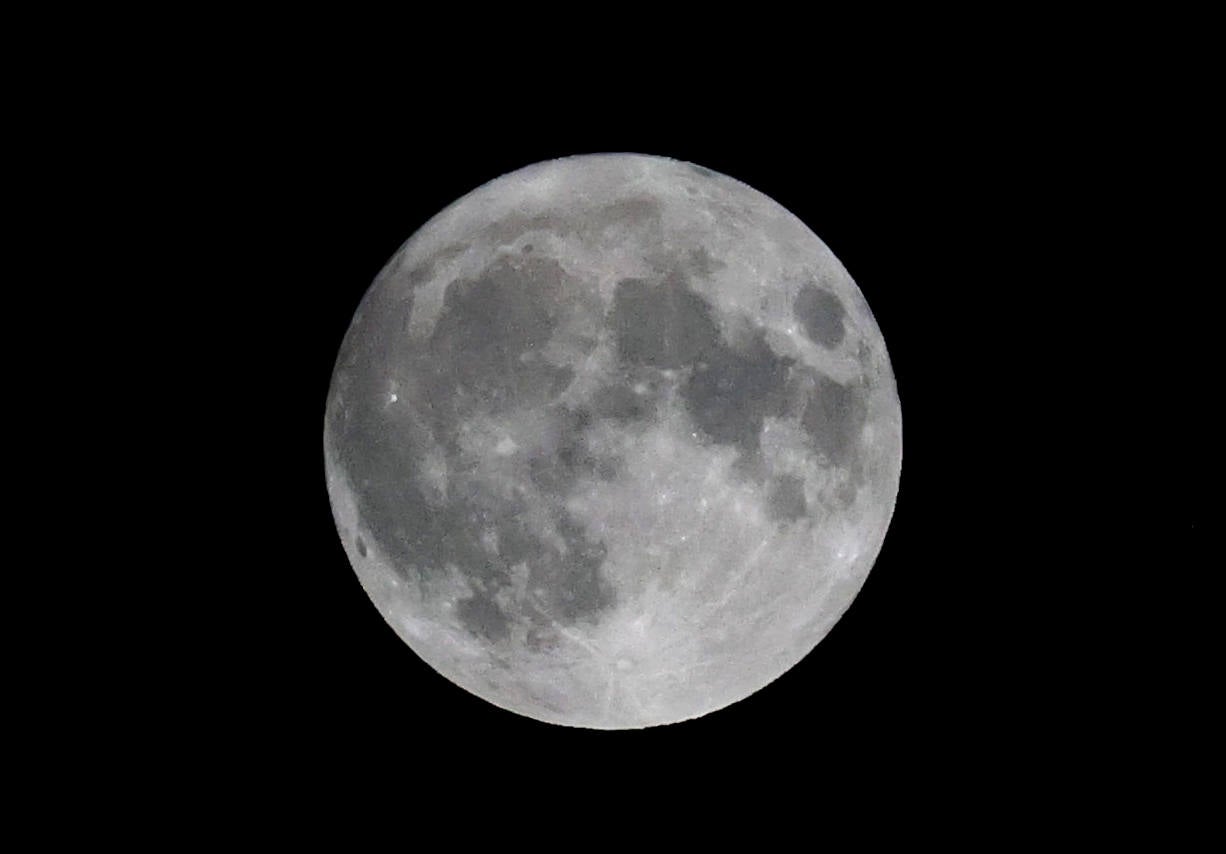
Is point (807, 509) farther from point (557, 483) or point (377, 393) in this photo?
point (377, 393)

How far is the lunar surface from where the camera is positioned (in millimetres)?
4070

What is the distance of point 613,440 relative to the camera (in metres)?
4.04

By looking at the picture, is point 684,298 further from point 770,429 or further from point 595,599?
point 595,599

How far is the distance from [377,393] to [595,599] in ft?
3.57

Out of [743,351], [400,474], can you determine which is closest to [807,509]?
[743,351]

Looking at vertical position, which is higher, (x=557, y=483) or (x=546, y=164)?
(x=546, y=164)

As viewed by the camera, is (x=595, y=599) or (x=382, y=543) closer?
(x=595, y=599)

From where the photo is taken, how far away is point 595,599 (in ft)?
13.7

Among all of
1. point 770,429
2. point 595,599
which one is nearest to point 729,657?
point 595,599

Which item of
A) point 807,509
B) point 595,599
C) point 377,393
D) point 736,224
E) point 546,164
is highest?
point 546,164

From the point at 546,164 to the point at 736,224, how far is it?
0.85 metres

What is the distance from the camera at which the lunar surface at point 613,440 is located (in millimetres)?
4070

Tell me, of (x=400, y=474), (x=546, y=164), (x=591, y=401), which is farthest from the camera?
(x=546, y=164)

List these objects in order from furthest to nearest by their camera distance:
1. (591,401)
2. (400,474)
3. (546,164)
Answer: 1. (546,164)
2. (400,474)
3. (591,401)
